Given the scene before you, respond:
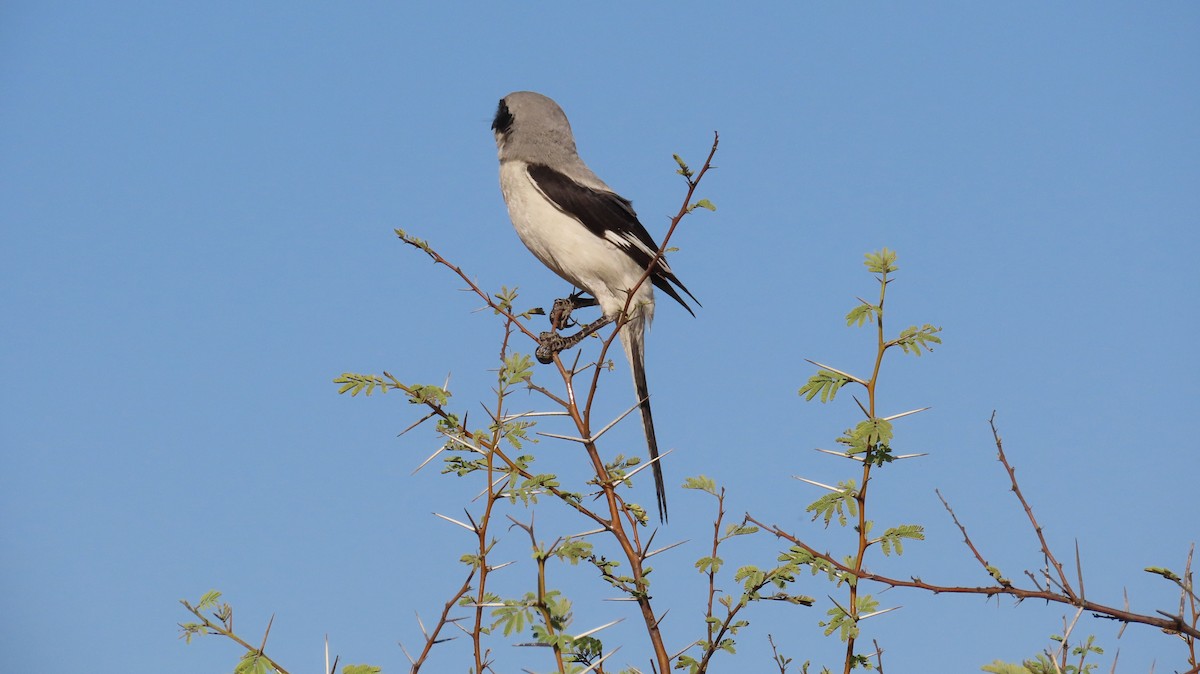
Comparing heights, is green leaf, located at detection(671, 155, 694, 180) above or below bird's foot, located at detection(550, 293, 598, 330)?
below

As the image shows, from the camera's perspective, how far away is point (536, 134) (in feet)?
20.1

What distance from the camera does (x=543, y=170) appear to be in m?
5.86

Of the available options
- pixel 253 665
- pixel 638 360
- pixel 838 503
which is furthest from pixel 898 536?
pixel 638 360

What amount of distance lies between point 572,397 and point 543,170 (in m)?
2.79

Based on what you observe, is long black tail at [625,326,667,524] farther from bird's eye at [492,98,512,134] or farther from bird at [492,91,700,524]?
bird's eye at [492,98,512,134]

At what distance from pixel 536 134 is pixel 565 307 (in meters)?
1.11

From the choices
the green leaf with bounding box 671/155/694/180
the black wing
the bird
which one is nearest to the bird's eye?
the bird

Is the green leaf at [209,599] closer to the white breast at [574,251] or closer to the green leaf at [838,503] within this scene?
the green leaf at [838,503]

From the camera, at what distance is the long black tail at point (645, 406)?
184 inches

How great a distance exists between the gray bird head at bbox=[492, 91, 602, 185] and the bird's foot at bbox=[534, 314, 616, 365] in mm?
951

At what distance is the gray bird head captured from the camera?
19.7 feet

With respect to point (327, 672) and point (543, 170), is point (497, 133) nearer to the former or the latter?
point (543, 170)

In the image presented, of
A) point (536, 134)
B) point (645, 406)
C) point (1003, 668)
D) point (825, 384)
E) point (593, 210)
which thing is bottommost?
point (1003, 668)

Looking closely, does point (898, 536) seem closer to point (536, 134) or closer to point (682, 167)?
point (682, 167)
